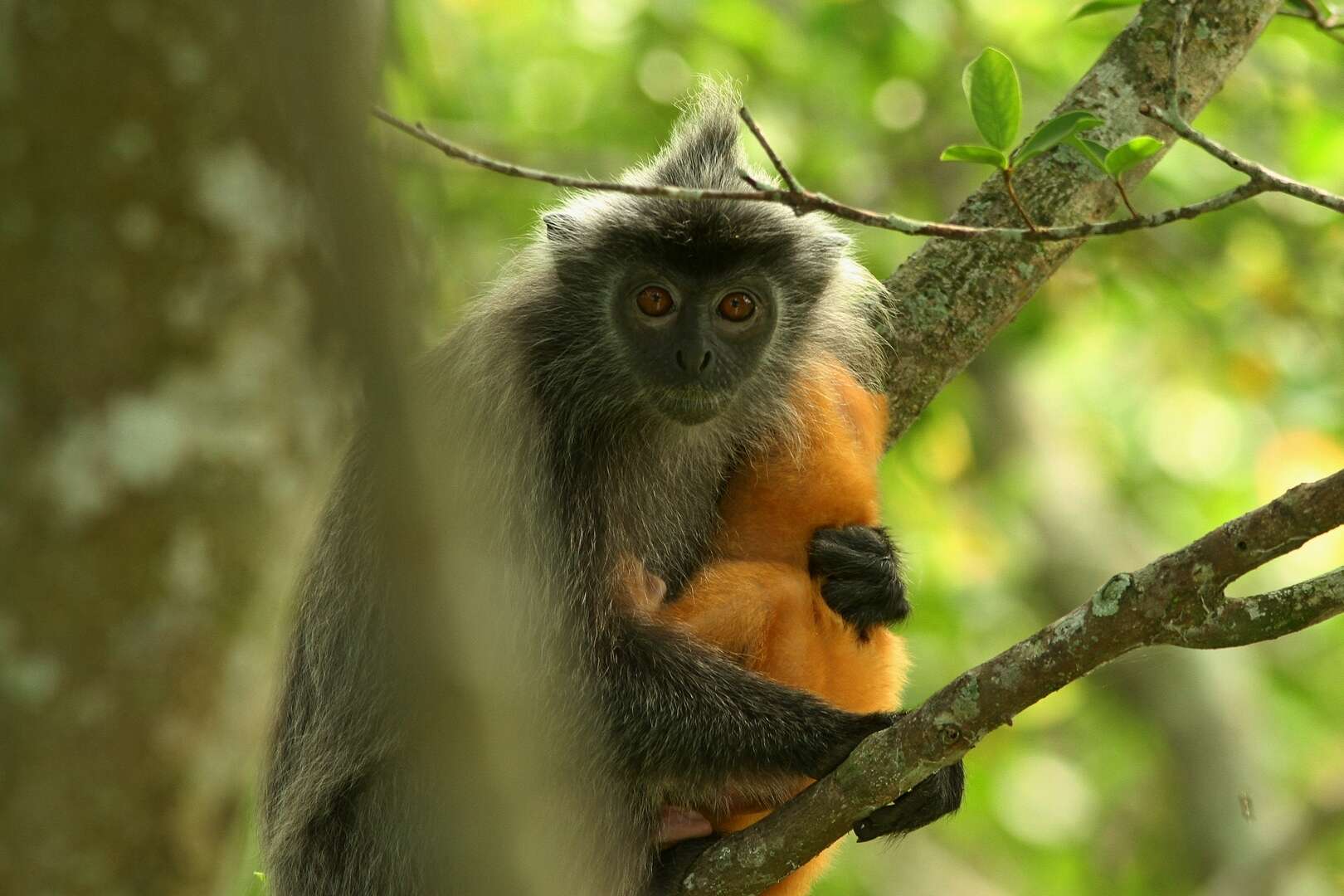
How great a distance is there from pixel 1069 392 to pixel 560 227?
35.7 ft

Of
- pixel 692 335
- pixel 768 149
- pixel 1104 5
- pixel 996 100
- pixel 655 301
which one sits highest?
pixel 1104 5

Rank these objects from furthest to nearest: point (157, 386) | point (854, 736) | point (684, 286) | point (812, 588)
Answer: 1. point (684, 286)
2. point (812, 588)
3. point (854, 736)
4. point (157, 386)

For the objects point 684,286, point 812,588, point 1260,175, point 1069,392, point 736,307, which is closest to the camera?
point 1260,175

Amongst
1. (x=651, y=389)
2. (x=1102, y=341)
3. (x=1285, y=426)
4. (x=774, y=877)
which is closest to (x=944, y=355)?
(x=651, y=389)

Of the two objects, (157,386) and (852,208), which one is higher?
(852,208)

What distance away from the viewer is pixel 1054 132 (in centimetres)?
362

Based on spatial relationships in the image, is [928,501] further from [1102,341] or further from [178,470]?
[178,470]

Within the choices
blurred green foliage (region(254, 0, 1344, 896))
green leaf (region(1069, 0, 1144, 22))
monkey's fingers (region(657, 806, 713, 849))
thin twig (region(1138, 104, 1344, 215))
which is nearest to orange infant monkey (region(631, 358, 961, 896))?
monkey's fingers (region(657, 806, 713, 849))

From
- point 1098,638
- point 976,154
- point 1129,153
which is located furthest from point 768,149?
point 1098,638

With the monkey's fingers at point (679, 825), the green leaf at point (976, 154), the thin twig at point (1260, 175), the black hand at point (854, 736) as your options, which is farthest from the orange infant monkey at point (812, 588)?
the thin twig at point (1260, 175)

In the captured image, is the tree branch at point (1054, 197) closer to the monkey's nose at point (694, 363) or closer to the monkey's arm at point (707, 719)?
the monkey's nose at point (694, 363)

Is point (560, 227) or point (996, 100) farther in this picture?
point (560, 227)

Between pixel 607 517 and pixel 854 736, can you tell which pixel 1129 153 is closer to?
pixel 854 736

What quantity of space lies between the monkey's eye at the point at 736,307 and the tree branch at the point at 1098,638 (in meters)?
2.17
